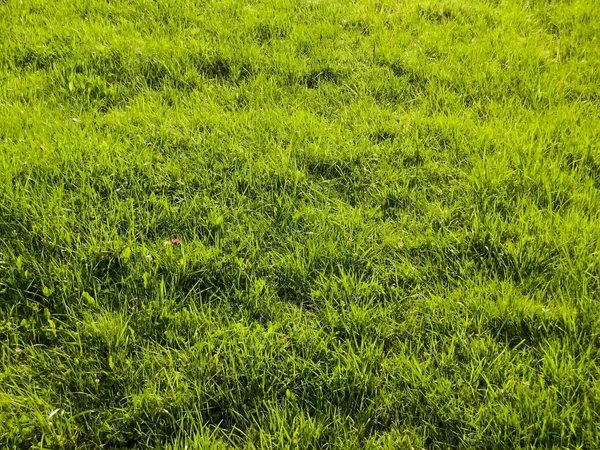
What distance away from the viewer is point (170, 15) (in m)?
4.84

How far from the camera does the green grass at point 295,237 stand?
2143 mm

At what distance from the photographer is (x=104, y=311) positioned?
2457 mm

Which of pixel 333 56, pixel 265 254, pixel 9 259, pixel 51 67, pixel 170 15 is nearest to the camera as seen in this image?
pixel 9 259

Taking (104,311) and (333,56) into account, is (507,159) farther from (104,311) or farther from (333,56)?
(104,311)

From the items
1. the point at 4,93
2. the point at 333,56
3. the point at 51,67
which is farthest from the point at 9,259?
the point at 333,56

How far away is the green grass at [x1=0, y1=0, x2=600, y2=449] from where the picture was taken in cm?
214

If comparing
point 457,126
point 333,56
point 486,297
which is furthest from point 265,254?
point 333,56

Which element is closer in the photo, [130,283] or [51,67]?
[130,283]

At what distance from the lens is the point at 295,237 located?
2.90m

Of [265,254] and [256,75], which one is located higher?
[256,75]

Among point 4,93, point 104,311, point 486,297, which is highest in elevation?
point 4,93

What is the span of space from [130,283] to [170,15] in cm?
305

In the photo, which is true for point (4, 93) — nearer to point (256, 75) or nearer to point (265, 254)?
point (256, 75)

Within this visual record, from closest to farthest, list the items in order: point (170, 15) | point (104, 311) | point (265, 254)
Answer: point (104, 311) → point (265, 254) → point (170, 15)
